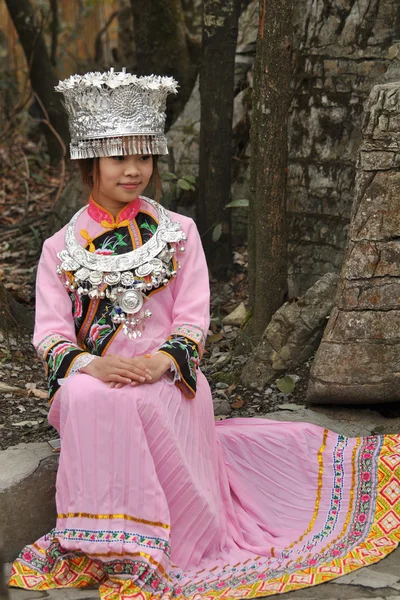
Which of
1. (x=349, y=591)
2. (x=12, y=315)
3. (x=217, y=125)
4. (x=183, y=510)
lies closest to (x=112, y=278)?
(x=183, y=510)

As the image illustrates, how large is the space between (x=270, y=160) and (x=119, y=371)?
180 centimetres

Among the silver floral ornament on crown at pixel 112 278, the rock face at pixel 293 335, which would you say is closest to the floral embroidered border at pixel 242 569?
the silver floral ornament on crown at pixel 112 278

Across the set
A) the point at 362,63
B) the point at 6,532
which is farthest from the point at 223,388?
the point at 362,63

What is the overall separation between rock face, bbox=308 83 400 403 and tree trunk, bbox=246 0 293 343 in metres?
0.59

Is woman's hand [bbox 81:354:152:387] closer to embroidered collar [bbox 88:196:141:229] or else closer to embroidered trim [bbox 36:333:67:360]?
embroidered trim [bbox 36:333:67:360]

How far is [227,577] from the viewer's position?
10.3 feet

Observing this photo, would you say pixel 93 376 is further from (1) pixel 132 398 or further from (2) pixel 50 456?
(2) pixel 50 456

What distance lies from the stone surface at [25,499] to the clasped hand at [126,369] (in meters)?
0.57

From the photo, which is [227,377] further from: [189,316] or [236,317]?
[189,316]

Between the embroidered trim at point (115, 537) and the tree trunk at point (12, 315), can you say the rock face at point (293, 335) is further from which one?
the embroidered trim at point (115, 537)

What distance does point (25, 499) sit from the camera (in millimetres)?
3486

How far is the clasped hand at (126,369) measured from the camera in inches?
122

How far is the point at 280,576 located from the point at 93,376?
890mm

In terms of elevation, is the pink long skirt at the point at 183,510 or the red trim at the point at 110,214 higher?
the red trim at the point at 110,214
